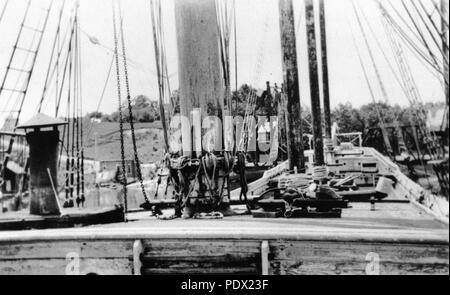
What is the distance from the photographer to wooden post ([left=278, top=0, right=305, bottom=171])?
8.29 metres

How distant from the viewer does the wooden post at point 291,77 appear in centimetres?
829

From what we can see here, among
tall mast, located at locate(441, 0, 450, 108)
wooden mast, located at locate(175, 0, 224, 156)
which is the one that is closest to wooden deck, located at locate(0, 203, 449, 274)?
tall mast, located at locate(441, 0, 450, 108)

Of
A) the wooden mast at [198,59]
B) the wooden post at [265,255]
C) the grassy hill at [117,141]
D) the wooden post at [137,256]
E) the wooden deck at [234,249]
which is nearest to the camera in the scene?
the wooden deck at [234,249]

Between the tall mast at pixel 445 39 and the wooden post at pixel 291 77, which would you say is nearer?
the tall mast at pixel 445 39

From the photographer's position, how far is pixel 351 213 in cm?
447

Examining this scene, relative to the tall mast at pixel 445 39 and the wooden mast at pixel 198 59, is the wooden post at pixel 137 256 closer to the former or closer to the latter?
the wooden mast at pixel 198 59

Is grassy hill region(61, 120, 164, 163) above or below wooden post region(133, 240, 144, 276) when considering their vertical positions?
above

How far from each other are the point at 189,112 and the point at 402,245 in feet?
7.89

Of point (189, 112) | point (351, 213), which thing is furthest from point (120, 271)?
point (351, 213)

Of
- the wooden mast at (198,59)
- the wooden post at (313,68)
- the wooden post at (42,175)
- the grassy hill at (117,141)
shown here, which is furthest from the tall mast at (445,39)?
the grassy hill at (117,141)

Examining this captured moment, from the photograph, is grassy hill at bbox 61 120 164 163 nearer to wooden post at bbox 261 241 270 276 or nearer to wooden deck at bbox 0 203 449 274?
wooden deck at bbox 0 203 449 274

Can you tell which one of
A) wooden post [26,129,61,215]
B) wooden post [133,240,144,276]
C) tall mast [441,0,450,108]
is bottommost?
wooden post [133,240,144,276]

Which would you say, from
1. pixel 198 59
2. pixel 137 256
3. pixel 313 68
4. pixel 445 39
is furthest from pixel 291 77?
pixel 137 256
